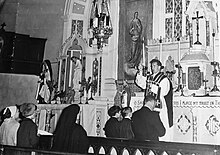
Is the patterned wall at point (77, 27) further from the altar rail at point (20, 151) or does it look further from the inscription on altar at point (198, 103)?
the altar rail at point (20, 151)

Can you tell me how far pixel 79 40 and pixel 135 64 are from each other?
1.51 metres

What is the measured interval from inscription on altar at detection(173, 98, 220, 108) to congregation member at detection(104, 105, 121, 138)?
49.4 inches

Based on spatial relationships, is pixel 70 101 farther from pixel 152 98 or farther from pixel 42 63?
pixel 152 98

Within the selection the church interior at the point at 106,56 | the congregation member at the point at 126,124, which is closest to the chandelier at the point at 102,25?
the church interior at the point at 106,56

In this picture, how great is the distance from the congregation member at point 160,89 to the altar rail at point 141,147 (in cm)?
75

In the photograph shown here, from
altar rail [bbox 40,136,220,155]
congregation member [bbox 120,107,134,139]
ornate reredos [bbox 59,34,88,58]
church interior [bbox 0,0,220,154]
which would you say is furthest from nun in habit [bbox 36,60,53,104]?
congregation member [bbox 120,107,134,139]

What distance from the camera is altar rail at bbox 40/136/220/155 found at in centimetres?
502

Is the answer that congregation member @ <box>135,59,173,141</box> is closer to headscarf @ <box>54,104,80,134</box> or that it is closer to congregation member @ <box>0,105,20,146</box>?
headscarf @ <box>54,104,80,134</box>

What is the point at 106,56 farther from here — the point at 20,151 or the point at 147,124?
the point at 20,151

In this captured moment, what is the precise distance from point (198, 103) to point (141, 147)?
1.27 m

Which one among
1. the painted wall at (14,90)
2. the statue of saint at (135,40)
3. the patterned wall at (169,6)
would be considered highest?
the patterned wall at (169,6)

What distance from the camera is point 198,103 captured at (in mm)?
6148

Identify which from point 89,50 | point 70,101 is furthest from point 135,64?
point 70,101

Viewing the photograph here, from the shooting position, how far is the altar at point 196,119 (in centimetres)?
591
